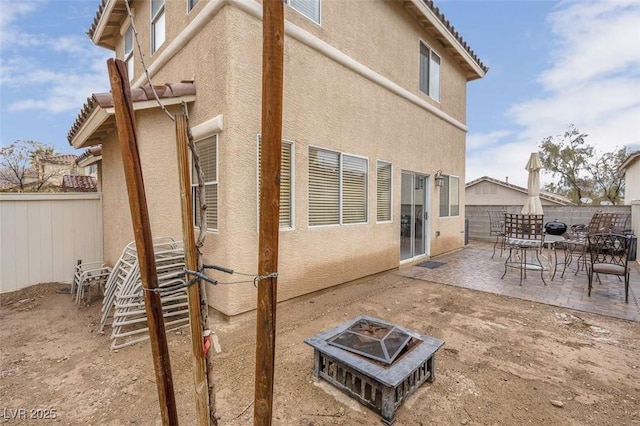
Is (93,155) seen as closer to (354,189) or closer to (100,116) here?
(100,116)

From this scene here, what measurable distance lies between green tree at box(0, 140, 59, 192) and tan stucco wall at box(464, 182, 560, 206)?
25614mm

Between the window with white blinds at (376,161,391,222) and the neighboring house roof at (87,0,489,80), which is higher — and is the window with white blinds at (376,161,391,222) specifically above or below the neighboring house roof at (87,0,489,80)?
below

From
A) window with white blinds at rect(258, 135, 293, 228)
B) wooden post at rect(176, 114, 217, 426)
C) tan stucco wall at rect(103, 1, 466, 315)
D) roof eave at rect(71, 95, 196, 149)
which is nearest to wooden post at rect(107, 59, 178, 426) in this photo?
wooden post at rect(176, 114, 217, 426)

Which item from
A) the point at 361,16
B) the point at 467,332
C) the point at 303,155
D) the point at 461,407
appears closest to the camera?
the point at 461,407

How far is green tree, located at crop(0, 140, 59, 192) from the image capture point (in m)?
11.7

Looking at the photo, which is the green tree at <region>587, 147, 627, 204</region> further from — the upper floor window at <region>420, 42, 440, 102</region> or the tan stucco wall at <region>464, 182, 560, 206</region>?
the upper floor window at <region>420, 42, 440, 102</region>

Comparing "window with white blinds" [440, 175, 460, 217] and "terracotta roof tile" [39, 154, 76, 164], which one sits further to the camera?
"terracotta roof tile" [39, 154, 76, 164]

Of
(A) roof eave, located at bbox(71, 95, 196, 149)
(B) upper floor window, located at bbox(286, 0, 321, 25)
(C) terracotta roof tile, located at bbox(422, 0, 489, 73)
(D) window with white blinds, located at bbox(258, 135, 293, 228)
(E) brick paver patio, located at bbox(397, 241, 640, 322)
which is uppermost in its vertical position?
(C) terracotta roof tile, located at bbox(422, 0, 489, 73)

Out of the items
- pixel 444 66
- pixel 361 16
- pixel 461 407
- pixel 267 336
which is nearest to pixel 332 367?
pixel 461 407

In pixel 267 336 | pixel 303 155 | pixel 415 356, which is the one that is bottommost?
pixel 415 356

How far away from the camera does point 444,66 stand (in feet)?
31.2

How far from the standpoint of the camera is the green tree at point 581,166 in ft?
72.3

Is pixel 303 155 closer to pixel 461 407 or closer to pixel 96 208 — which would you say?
pixel 461 407

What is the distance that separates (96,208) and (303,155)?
6.17 meters
